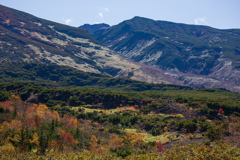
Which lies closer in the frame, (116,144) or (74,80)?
(116,144)

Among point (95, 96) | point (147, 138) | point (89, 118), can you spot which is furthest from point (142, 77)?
point (147, 138)

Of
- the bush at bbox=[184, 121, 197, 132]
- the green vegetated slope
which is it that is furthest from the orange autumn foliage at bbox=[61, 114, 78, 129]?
the green vegetated slope

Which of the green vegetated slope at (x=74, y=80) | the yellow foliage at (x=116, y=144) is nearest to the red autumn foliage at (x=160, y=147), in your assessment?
the yellow foliage at (x=116, y=144)

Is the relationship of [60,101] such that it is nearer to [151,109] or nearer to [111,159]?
[151,109]

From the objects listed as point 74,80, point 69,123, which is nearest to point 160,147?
point 69,123

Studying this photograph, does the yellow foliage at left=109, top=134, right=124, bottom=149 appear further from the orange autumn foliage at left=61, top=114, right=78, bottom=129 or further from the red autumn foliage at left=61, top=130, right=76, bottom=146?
the orange autumn foliage at left=61, top=114, right=78, bottom=129

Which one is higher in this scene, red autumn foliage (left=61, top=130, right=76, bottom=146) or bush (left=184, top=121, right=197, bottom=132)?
bush (left=184, top=121, right=197, bottom=132)

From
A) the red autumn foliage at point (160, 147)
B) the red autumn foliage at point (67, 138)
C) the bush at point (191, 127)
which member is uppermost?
the bush at point (191, 127)

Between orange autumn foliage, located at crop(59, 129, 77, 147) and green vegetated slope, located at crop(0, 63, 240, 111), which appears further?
green vegetated slope, located at crop(0, 63, 240, 111)

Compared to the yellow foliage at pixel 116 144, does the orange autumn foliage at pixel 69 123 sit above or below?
below

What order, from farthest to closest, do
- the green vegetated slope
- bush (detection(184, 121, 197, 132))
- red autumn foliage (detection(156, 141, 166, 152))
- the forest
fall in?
the green vegetated slope
bush (detection(184, 121, 197, 132))
red autumn foliage (detection(156, 141, 166, 152))
the forest

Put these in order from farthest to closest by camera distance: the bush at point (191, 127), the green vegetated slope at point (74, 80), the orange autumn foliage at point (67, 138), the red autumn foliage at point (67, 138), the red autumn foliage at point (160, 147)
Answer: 1. the green vegetated slope at point (74, 80)
2. the bush at point (191, 127)
3. the red autumn foliage at point (67, 138)
4. the orange autumn foliage at point (67, 138)
5. the red autumn foliage at point (160, 147)

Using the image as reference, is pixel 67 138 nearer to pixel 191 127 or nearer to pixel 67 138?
pixel 67 138

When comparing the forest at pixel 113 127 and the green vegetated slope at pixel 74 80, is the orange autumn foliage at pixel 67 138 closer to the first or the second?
the forest at pixel 113 127
